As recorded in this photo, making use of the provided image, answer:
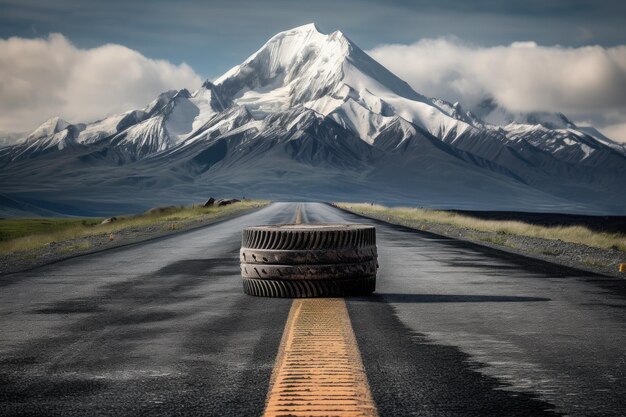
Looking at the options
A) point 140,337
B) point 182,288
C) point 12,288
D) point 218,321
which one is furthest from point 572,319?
point 12,288

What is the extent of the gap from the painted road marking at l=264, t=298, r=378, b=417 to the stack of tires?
1.38 m

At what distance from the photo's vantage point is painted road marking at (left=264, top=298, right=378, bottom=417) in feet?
19.9

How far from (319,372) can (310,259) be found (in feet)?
15.0

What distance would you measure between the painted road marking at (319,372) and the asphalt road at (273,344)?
128mm

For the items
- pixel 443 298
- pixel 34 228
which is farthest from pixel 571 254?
pixel 34 228

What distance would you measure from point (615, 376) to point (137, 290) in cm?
885

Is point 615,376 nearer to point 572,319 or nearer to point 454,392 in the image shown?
point 454,392

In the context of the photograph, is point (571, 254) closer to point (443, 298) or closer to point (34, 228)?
point (443, 298)

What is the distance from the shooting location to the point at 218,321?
33.7ft

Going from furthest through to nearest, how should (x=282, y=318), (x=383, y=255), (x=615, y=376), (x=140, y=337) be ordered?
(x=383, y=255), (x=282, y=318), (x=140, y=337), (x=615, y=376)

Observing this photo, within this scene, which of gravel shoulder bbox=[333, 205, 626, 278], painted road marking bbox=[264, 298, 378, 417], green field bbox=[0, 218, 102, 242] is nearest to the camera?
painted road marking bbox=[264, 298, 378, 417]

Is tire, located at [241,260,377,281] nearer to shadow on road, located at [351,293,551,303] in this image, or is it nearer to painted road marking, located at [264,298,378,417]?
shadow on road, located at [351,293,551,303]

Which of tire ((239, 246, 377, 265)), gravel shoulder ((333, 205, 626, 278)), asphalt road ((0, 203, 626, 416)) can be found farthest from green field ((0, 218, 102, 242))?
tire ((239, 246, 377, 265))

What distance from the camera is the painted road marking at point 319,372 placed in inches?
239
